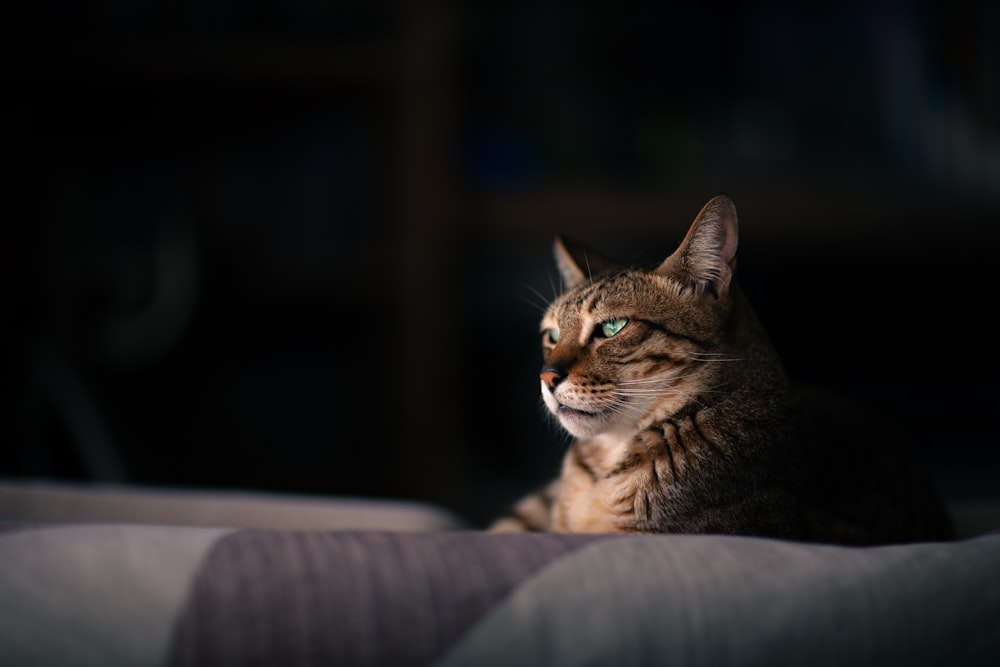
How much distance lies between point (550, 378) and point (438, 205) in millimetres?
1091

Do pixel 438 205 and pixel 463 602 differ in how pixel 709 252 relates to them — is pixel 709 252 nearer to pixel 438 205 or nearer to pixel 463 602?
pixel 463 602

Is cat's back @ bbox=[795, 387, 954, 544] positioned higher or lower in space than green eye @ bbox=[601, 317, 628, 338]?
lower

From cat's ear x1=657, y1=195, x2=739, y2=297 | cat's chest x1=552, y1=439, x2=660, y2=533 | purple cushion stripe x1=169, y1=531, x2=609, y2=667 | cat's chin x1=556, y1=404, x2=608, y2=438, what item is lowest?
cat's chest x1=552, y1=439, x2=660, y2=533

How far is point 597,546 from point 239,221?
1490 mm

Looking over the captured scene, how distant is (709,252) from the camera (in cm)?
46

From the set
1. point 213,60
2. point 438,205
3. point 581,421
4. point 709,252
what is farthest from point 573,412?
point 213,60

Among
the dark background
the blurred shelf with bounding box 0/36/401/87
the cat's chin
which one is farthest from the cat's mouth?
the blurred shelf with bounding box 0/36/401/87

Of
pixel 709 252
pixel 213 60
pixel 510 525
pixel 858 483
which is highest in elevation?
pixel 213 60

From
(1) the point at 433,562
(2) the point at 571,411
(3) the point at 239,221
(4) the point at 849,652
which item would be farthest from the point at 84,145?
(4) the point at 849,652

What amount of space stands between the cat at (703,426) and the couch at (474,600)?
9 cm

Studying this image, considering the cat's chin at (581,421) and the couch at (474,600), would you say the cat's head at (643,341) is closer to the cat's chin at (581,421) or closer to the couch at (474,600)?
the cat's chin at (581,421)

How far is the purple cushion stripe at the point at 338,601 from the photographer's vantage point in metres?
0.32

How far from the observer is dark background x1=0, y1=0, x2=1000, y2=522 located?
5.09 ft

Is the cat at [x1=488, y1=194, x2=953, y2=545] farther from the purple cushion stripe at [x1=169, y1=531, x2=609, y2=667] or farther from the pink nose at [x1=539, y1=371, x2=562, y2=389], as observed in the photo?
the purple cushion stripe at [x1=169, y1=531, x2=609, y2=667]
